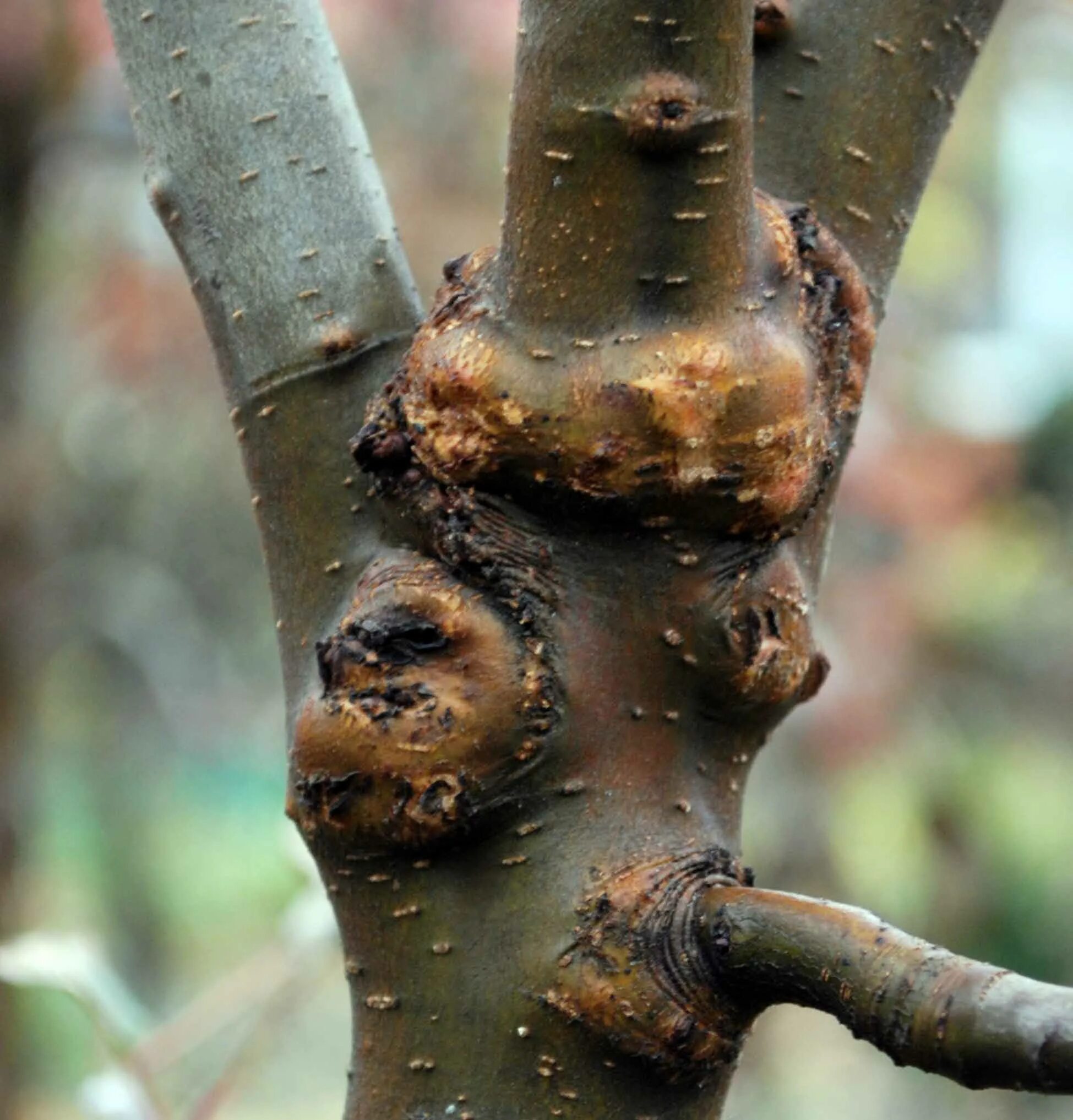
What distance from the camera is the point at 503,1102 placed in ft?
2.24

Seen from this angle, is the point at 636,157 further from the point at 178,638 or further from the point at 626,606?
the point at 178,638

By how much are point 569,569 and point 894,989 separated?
9.5 inches

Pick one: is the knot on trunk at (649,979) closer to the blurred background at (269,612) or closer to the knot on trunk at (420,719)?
the knot on trunk at (420,719)

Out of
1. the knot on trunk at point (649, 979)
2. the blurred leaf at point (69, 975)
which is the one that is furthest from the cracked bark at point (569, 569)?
the blurred leaf at point (69, 975)

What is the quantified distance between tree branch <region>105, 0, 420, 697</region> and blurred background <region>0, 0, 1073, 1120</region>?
63 centimetres

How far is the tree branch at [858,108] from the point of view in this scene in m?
0.82

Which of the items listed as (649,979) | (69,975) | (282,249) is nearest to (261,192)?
(282,249)

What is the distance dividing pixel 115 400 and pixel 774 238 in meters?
5.68

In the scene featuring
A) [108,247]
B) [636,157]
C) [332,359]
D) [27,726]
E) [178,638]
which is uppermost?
[636,157]

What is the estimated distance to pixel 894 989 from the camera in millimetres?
566

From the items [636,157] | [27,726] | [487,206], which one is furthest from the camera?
[487,206]

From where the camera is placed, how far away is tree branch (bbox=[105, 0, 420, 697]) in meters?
0.77

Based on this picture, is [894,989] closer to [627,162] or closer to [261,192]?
[627,162]

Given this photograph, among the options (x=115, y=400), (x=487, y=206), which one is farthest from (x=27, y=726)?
(x=115, y=400)
